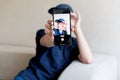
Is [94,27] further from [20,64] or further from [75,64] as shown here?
[20,64]

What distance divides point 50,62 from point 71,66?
0.15 metres

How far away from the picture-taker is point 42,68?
1422 mm

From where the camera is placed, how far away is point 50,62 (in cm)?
142

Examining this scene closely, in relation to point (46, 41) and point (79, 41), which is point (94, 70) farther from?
point (46, 41)

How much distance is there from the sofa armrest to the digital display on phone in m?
0.22

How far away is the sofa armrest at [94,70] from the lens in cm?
122

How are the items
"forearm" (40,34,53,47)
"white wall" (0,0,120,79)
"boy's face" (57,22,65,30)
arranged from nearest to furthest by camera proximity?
"boy's face" (57,22,65,30) → "forearm" (40,34,53,47) → "white wall" (0,0,120,79)

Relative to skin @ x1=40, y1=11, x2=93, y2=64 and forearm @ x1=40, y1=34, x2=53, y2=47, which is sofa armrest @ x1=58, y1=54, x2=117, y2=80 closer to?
skin @ x1=40, y1=11, x2=93, y2=64

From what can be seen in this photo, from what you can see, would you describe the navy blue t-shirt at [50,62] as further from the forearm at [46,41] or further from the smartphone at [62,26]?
the smartphone at [62,26]

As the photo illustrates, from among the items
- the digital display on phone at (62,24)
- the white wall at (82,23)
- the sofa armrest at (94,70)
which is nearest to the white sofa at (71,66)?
the sofa armrest at (94,70)

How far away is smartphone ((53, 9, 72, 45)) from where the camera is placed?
3.85 ft

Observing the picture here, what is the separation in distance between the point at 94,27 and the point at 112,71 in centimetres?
36

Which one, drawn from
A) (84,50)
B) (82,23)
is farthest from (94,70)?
(82,23)

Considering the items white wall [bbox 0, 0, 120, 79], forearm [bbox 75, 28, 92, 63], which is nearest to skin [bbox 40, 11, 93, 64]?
forearm [bbox 75, 28, 92, 63]
